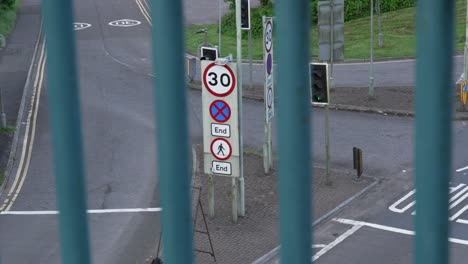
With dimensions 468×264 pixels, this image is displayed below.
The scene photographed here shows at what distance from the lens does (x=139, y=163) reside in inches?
936

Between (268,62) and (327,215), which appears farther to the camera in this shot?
(268,62)

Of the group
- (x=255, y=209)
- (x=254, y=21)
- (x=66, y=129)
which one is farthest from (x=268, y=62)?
(x=254, y=21)

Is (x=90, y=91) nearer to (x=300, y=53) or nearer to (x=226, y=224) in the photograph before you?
(x=226, y=224)

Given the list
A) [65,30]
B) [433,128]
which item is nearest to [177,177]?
[65,30]

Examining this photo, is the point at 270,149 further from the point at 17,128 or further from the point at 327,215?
the point at 17,128

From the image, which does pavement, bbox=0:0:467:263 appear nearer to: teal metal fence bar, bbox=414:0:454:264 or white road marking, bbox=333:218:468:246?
white road marking, bbox=333:218:468:246

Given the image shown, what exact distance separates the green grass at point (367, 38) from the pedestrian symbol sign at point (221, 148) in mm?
15830

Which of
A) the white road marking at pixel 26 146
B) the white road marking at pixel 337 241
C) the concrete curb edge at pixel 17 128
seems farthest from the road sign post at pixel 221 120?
the concrete curb edge at pixel 17 128

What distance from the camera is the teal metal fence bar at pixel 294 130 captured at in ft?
8.48

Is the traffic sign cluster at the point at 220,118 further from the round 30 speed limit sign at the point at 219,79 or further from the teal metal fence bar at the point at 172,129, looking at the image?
the teal metal fence bar at the point at 172,129

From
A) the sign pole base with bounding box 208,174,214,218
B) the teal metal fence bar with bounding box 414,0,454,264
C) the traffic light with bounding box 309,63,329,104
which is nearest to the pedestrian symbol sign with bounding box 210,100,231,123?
the sign pole base with bounding box 208,174,214,218

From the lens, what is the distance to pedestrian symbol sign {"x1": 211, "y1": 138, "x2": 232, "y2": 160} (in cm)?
1870

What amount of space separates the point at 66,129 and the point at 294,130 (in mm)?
676

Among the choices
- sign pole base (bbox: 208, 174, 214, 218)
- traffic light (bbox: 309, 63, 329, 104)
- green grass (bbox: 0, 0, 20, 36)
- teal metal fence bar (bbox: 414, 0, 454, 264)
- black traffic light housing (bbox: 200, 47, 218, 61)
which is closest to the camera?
teal metal fence bar (bbox: 414, 0, 454, 264)
